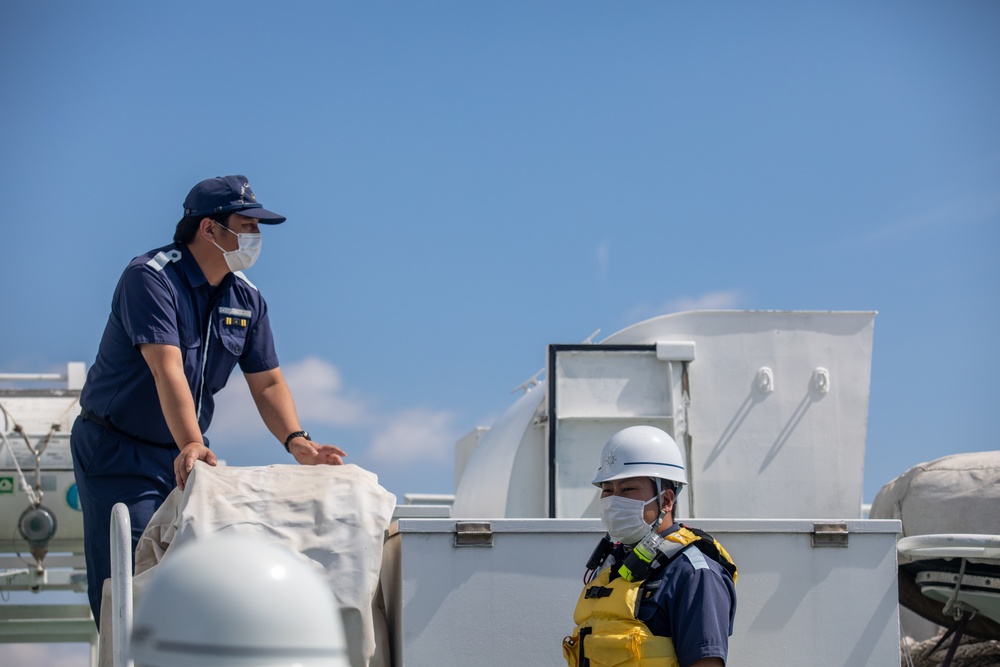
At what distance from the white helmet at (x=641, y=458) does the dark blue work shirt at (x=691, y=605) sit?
0.96 ft

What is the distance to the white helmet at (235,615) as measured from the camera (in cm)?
142

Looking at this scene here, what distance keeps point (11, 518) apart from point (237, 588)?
29.5 ft

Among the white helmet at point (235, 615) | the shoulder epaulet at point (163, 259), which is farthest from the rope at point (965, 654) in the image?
the white helmet at point (235, 615)

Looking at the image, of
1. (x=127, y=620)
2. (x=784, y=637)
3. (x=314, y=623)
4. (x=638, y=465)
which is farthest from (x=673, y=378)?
(x=314, y=623)

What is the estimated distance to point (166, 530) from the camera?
414 cm

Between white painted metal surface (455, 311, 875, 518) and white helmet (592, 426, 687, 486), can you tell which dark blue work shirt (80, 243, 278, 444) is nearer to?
white helmet (592, 426, 687, 486)

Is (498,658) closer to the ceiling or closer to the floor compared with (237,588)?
closer to the floor

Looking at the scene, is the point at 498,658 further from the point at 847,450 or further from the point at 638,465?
the point at 847,450

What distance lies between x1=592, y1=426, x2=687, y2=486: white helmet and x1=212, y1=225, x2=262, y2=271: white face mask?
1588 millimetres

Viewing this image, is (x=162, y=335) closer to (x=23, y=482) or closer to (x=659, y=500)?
(x=659, y=500)

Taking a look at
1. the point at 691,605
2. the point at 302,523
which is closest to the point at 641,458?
the point at 691,605

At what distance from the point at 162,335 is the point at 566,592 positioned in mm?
1739

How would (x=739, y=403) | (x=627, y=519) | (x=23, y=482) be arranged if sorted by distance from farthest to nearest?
(x=23, y=482), (x=739, y=403), (x=627, y=519)

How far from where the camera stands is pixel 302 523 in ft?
13.6
